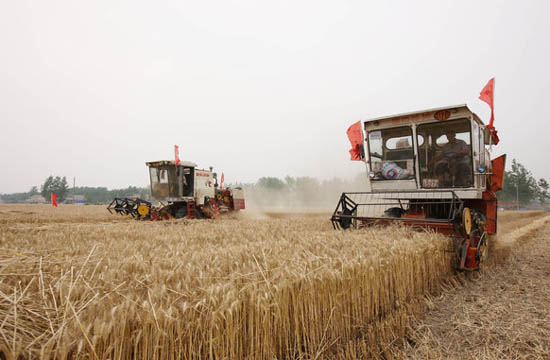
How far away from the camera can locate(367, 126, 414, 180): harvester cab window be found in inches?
244

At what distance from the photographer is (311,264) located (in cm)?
233

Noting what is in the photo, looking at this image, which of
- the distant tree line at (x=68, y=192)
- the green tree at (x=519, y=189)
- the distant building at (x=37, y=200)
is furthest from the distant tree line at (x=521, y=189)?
the distant building at (x=37, y=200)

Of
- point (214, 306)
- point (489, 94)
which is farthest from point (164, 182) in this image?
point (214, 306)

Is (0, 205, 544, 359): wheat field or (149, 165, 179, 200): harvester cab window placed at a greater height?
(149, 165, 179, 200): harvester cab window

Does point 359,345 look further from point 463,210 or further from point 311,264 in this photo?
point 463,210

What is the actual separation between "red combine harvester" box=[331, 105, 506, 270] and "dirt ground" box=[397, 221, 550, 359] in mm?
1149

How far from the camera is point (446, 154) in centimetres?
594

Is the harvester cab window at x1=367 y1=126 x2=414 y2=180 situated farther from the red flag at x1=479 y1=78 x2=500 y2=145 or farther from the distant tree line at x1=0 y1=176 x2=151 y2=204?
the distant tree line at x1=0 y1=176 x2=151 y2=204

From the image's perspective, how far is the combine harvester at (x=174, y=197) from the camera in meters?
12.4

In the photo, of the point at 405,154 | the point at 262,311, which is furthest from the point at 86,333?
the point at 405,154

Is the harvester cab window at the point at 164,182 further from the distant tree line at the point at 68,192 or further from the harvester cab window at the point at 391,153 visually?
the distant tree line at the point at 68,192

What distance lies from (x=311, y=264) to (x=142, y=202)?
1230 cm

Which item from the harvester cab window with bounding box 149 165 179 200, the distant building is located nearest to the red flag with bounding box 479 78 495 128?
the harvester cab window with bounding box 149 165 179 200

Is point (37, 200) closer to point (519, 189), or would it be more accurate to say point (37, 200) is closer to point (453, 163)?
point (453, 163)
